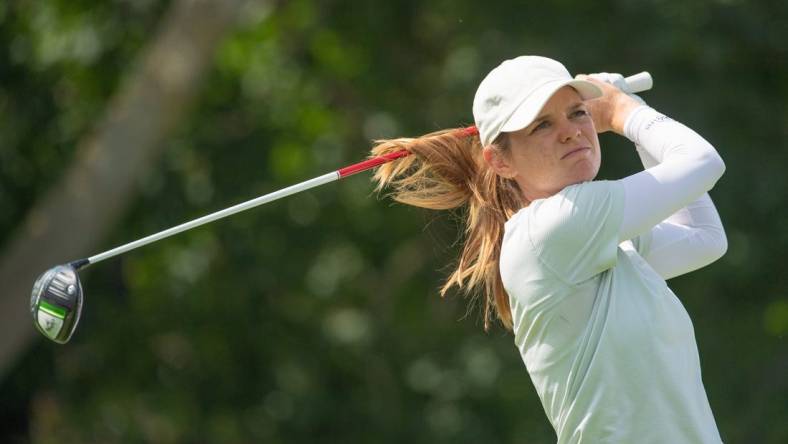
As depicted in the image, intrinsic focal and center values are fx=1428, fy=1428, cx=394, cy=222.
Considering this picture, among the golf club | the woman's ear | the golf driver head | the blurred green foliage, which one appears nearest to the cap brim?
the woman's ear

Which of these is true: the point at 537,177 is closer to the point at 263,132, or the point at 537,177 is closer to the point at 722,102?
the point at 722,102

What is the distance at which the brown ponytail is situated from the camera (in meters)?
3.23

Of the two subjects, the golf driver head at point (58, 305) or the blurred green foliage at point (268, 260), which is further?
the blurred green foliage at point (268, 260)

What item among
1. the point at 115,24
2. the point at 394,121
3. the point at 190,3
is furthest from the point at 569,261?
the point at 115,24

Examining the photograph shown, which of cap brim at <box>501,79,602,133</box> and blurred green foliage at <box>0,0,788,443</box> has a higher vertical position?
cap brim at <box>501,79,602,133</box>

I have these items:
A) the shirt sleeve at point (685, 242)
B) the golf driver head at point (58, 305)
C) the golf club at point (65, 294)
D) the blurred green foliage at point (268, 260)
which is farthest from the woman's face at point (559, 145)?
the blurred green foliage at point (268, 260)

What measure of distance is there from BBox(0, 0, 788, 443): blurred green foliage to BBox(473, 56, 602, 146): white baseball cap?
7386 millimetres

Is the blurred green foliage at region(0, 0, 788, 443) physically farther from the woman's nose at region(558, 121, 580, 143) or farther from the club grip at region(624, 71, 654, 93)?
the woman's nose at region(558, 121, 580, 143)

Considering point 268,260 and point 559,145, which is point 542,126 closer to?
point 559,145

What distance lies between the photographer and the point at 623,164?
31.4 ft

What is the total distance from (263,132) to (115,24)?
147 centimetres

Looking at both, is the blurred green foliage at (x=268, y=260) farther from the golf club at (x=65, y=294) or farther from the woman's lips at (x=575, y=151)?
the woman's lips at (x=575, y=151)

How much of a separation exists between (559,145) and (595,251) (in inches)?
10.3

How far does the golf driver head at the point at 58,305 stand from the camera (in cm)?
360
